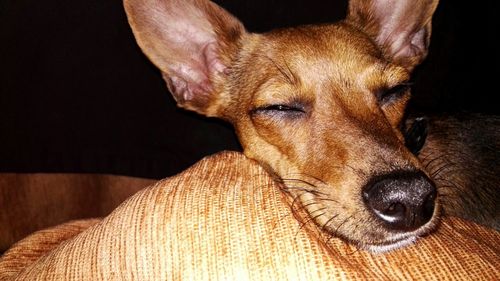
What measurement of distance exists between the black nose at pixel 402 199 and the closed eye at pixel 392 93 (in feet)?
2.47

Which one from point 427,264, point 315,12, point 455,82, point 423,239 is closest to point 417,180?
point 423,239

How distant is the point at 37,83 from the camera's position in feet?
10.3

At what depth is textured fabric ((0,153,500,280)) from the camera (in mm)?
1423

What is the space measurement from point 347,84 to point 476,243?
1076mm

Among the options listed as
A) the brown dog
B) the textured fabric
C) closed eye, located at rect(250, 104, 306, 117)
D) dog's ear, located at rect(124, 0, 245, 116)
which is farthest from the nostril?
dog's ear, located at rect(124, 0, 245, 116)

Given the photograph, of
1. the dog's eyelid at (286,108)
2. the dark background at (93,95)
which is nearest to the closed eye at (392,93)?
the dog's eyelid at (286,108)

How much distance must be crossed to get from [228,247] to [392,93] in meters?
1.56

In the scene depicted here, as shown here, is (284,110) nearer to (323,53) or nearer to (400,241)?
(323,53)

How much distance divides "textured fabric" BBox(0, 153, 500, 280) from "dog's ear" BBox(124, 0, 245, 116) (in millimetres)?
1171

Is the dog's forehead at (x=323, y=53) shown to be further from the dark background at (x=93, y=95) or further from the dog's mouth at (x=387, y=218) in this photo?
the dog's mouth at (x=387, y=218)

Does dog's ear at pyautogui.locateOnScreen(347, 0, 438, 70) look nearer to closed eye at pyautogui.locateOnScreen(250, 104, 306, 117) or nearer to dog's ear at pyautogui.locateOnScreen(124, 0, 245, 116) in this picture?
dog's ear at pyautogui.locateOnScreen(124, 0, 245, 116)

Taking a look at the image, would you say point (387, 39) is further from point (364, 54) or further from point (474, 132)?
point (474, 132)

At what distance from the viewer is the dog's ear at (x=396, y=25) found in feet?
9.82

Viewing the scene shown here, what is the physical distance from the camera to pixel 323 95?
2.44 metres
